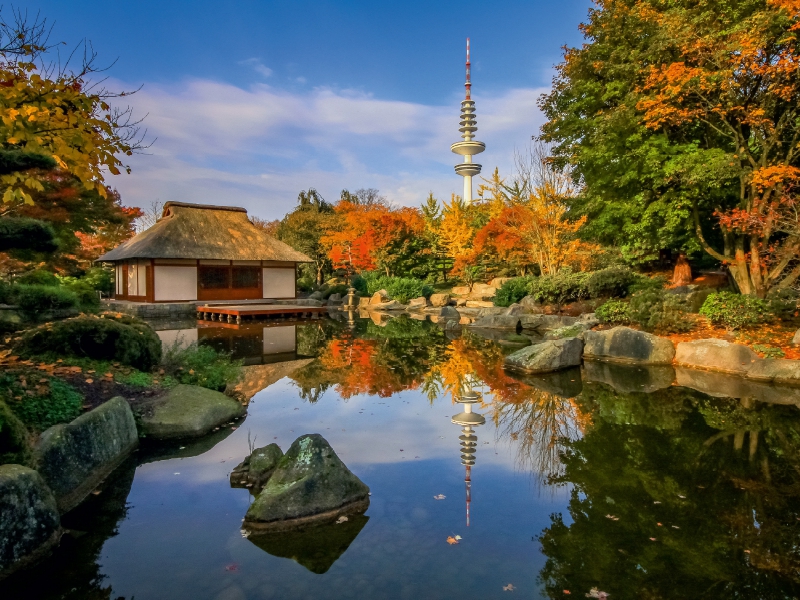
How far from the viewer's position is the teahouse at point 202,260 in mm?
22078

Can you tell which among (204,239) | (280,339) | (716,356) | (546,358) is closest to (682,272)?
(716,356)

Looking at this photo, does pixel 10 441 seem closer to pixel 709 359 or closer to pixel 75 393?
pixel 75 393

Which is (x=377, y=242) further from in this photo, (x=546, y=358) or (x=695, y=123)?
(x=546, y=358)

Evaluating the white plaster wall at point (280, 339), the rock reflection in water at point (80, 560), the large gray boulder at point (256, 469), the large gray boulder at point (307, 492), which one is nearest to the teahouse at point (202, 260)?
the white plaster wall at point (280, 339)

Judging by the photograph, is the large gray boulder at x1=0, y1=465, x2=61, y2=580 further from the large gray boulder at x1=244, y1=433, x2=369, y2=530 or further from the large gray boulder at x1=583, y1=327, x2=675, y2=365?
the large gray boulder at x1=583, y1=327, x2=675, y2=365

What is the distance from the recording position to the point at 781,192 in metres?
10.1

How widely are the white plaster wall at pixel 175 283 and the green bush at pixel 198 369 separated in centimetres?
1612

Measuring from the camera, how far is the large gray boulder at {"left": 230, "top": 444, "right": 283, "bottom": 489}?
4.37 m

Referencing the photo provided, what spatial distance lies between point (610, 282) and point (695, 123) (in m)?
4.69

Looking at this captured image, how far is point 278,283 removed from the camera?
2538 cm

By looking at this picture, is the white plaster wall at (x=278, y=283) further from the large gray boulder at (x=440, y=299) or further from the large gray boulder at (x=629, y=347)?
the large gray boulder at (x=629, y=347)

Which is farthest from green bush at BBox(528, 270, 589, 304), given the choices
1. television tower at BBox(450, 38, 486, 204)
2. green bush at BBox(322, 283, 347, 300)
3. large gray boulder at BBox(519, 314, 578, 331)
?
television tower at BBox(450, 38, 486, 204)

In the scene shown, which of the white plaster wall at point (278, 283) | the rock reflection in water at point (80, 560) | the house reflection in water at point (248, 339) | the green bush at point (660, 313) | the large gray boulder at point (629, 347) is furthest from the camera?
the white plaster wall at point (278, 283)

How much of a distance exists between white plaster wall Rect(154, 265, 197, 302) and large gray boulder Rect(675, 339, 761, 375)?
19730mm
